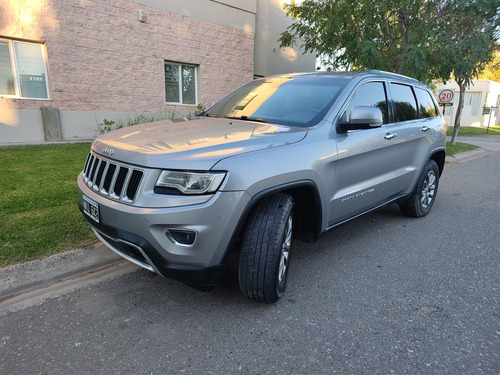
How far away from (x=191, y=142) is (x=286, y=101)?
1360 millimetres

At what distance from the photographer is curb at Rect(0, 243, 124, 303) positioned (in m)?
2.84

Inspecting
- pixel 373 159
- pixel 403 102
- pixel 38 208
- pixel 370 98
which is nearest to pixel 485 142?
pixel 403 102

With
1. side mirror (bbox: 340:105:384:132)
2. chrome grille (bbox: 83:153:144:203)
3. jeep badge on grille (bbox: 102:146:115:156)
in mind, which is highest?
side mirror (bbox: 340:105:384:132)

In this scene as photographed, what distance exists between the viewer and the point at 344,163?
3.06 m

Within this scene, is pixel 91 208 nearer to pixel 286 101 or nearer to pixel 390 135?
pixel 286 101

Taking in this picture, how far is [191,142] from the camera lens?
2.43 m

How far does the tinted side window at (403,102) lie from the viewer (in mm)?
4043

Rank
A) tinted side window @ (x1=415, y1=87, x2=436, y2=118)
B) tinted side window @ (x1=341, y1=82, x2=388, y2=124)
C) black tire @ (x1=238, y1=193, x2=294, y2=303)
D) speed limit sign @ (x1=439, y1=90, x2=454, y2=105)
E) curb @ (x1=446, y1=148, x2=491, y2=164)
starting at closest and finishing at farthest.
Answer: black tire @ (x1=238, y1=193, x2=294, y2=303), tinted side window @ (x1=341, y1=82, x2=388, y2=124), tinted side window @ (x1=415, y1=87, x2=436, y2=118), curb @ (x1=446, y1=148, x2=491, y2=164), speed limit sign @ (x1=439, y1=90, x2=454, y2=105)

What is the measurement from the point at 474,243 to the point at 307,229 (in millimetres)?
2333

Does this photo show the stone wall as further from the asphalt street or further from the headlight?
the headlight

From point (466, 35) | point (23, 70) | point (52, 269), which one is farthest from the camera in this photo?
point (466, 35)

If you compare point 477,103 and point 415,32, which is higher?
point 415,32

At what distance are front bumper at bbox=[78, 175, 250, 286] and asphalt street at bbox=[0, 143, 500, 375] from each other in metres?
0.46

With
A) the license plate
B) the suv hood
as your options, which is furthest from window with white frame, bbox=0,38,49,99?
the license plate
